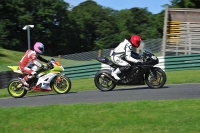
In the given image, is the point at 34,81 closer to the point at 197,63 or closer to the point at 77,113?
the point at 77,113

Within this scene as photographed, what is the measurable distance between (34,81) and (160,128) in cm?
710

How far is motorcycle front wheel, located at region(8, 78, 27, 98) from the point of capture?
552 inches

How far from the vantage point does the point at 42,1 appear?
77562mm

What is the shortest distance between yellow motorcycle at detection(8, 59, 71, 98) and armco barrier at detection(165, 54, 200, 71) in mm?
8780

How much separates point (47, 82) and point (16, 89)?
1.06 meters

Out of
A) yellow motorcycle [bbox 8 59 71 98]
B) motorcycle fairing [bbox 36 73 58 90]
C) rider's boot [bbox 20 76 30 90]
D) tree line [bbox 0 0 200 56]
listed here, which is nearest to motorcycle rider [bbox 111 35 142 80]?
yellow motorcycle [bbox 8 59 71 98]

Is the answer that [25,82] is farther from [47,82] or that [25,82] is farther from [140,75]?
[140,75]

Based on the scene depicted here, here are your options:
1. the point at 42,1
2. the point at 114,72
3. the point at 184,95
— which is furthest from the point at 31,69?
the point at 42,1

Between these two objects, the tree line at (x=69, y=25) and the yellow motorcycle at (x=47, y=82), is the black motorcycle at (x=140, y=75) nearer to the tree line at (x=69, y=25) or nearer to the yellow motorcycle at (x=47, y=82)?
the yellow motorcycle at (x=47, y=82)

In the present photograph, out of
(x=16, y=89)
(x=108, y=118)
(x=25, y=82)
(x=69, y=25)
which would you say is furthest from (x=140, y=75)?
(x=69, y=25)

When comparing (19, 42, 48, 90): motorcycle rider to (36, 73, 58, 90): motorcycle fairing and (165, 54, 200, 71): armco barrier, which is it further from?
(165, 54, 200, 71): armco barrier

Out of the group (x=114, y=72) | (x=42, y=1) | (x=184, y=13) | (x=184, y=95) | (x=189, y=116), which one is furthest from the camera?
(x=42, y=1)

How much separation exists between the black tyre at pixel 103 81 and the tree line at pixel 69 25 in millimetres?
43310

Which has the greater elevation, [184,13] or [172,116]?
[184,13]
